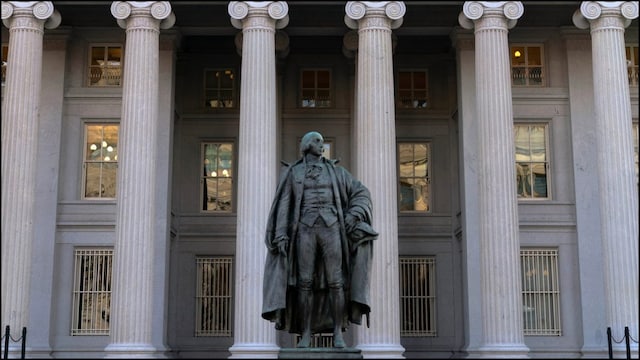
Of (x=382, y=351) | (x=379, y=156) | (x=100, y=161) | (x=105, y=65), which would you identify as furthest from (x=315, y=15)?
(x=382, y=351)

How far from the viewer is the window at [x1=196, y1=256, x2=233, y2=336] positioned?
31.0 metres

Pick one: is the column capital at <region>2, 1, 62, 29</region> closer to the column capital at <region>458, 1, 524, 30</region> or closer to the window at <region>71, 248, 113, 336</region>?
the window at <region>71, 248, 113, 336</region>

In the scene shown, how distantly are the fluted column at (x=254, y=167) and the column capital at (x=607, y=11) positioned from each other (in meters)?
8.95

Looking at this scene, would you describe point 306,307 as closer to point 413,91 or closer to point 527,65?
point 527,65

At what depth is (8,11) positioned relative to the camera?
89.2ft

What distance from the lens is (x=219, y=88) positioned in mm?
33156

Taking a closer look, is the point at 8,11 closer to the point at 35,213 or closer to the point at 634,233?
the point at 35,213

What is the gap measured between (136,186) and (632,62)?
17.1 metres

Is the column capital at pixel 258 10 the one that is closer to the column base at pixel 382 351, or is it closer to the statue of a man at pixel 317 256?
the column base at pixel 382 351

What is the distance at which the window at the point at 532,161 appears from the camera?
98.6ft

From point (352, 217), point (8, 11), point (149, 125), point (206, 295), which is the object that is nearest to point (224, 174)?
point (206, 295)

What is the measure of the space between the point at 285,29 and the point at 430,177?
23.9 ft

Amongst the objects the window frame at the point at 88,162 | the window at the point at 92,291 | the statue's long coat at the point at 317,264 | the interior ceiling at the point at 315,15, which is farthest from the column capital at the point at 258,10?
the statue's long coat at the point at 317,264

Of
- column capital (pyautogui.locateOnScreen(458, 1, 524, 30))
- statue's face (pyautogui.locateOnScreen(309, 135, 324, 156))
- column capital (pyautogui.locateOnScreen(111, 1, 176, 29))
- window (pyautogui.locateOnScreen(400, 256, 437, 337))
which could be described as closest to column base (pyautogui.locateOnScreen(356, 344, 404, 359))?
window (pyautogui.locateOnScreen(400, 256, 437, 337))
